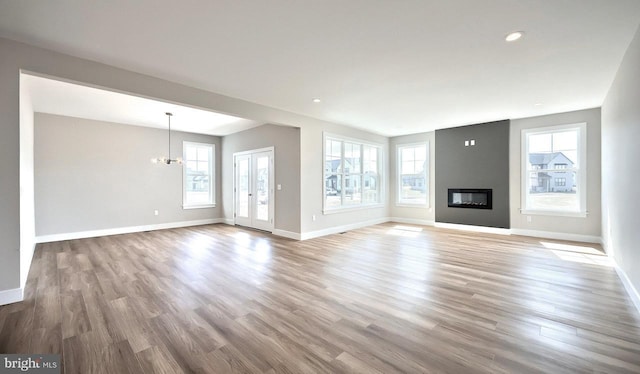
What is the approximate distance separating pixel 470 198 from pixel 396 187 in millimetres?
2124

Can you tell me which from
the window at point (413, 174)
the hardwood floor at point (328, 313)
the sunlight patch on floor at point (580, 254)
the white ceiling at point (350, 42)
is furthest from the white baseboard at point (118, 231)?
the sunlight patch on floor at point (580, 254)

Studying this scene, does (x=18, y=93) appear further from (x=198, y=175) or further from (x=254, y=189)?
(x=198, y=175)

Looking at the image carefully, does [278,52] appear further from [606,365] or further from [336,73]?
[606,365]

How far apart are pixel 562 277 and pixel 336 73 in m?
3.95

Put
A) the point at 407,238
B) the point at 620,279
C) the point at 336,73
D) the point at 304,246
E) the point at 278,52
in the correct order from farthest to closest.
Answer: the point at 407,238 → the point at 304,246 → the point at 336,73 → the point at 620,279 → the point at 278,52

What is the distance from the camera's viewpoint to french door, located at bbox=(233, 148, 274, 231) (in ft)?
22.3

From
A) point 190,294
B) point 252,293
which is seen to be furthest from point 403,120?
point 190,294

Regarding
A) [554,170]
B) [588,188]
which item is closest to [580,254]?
[588,188]

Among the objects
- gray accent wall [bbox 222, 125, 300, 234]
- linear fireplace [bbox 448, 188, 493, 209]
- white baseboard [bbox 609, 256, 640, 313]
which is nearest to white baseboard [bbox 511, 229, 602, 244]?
linear fireplace [bbox 448, 188, 493, 209]

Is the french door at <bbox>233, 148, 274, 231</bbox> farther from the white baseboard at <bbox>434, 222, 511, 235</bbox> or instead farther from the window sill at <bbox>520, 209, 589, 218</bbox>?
the window sill at <bbox>520, 209, 589, 218</bbox>

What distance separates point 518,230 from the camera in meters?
6.32

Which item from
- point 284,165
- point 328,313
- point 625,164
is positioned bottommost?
point 328,313

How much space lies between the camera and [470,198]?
22.9 ft

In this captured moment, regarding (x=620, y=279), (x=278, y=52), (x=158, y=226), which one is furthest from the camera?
(x=158, y=226)
